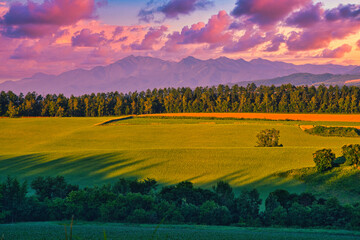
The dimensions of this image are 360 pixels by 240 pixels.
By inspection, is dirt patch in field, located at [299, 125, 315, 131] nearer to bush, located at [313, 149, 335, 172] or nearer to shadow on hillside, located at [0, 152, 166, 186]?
bush, located at [313, 149, 335, 172]

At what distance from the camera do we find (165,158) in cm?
5356

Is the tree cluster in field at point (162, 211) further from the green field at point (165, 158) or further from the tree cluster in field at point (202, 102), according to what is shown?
the tree cluster in field at point (202, 102)

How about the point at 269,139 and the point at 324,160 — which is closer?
the point at 324,160

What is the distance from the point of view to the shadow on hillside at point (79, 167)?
4494 centimetres

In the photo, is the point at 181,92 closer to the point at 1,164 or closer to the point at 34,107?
the point at 34,107

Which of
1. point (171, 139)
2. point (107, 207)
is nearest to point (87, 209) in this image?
point (107, 207)

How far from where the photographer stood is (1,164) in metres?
50.8

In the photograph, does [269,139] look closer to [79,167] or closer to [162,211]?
[79,167]

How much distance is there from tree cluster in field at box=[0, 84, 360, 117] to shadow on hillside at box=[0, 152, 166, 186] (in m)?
102

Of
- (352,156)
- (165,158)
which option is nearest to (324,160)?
(352,156)

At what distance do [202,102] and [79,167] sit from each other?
130658 millimetres

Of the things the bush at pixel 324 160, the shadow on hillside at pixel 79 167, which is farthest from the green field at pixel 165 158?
the bush at pixel 324 160

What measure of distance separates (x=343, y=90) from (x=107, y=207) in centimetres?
17121

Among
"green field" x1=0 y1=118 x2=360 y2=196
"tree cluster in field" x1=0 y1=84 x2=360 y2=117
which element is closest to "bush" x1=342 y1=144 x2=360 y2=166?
"green field" x1=0 y1=118 x2=360 y2=196
